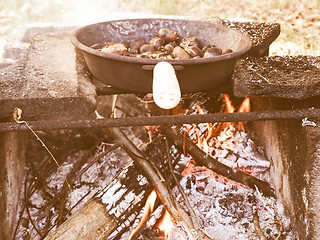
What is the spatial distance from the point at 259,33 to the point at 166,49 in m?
0.80

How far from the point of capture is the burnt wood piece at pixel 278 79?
169 centimetres

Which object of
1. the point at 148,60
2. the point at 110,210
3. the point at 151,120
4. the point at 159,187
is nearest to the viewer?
the point at 148,60

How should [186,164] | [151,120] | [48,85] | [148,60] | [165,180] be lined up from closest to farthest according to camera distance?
[148,60] < [151,120] < [48,85] < [165,180] < [186,164]

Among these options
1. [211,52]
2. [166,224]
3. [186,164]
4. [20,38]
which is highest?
[211,52]

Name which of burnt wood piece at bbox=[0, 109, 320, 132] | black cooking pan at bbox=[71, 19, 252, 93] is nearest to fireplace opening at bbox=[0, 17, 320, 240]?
burnt wood piece at bbox=[0, 109, 320, 132]

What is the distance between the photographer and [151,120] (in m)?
1.61

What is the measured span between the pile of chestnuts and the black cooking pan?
0.10 metres

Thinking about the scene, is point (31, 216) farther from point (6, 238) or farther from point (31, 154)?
point (31, 154)

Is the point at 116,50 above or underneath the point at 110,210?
above

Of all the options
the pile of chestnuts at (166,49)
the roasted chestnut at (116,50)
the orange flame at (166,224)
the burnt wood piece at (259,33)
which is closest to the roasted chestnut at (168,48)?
the pile of chestnuts at (166,49)

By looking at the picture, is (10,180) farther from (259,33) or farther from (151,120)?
(259,33)

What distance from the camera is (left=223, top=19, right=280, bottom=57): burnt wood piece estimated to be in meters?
2.16

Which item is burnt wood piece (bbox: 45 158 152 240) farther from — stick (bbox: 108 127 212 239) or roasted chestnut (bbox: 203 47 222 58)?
roasted chestnut (bbox: 203 47 222 58)

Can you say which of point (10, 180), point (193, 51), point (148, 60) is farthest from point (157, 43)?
point (10, 180)
